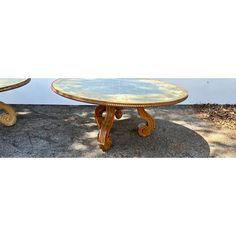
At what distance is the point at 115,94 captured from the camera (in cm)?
352

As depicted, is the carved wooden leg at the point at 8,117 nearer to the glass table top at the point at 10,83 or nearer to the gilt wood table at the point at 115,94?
the glass table top at the point at 10,83

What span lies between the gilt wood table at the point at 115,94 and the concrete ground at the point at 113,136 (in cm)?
24

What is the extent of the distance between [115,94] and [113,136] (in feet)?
2.48

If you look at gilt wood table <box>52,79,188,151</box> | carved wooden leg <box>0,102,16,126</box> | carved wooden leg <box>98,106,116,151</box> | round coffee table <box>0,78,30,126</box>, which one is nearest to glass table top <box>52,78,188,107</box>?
gilt wood table <box>52,79,188,151</box>

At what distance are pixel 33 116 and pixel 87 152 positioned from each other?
161cm

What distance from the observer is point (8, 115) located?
4336 mm

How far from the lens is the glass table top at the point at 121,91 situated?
3.24m

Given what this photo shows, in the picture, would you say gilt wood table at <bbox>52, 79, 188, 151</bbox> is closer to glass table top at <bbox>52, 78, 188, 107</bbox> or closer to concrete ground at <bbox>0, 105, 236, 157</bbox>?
glass table top at <bbox>52, 78, 188, 107</bbox>

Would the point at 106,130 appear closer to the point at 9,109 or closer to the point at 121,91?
the point at 121,91

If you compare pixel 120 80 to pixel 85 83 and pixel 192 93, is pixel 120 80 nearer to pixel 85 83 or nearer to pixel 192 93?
pixel 85 83

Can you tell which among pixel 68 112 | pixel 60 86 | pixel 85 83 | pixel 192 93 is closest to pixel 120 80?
pixel 85 83

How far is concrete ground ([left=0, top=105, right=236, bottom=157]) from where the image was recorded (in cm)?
361

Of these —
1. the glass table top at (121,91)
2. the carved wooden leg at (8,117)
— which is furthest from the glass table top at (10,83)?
the glass table top at (121,91)

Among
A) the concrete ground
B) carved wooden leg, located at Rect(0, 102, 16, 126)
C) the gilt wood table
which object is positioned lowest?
the concrete ground
